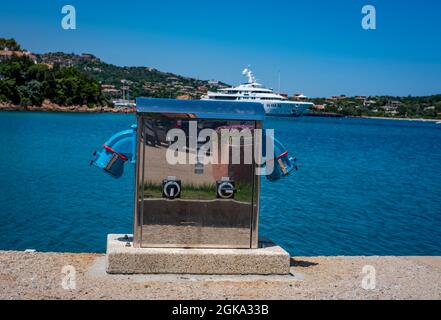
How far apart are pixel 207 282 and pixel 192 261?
18.1 inches

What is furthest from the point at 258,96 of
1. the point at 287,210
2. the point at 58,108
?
the point at 287,210

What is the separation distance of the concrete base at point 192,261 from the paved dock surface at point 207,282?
120 mm

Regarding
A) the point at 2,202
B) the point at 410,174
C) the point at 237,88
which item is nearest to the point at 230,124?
the point at 2,202

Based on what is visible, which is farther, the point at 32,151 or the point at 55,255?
the point at 32,151

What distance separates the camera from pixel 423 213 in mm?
22234

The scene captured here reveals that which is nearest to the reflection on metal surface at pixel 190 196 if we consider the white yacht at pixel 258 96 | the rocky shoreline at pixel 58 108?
the white yacht at pixel 258 96

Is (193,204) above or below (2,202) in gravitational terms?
above

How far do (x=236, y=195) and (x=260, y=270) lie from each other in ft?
3.47

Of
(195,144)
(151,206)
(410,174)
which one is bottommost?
(410,174)

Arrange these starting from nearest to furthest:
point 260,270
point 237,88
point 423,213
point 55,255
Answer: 1. point 260,270
2. point 55,255
3. point 423,213
4. point 237,88

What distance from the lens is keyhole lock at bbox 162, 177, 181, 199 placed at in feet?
27.9

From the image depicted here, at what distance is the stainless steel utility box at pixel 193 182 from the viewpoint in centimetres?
843

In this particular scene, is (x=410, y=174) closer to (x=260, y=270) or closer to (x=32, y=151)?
(x=32, y=151)
